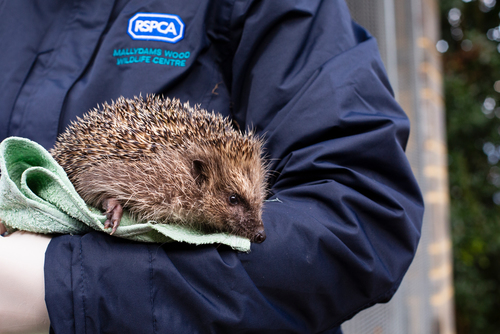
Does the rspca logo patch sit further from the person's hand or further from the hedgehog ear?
the person's hand

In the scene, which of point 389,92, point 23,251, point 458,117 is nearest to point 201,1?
point 389,92

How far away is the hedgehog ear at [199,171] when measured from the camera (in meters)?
1.56

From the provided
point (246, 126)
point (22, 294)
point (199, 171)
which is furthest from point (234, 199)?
point (22, 294)

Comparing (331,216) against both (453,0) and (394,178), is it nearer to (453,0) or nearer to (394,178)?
(394,178)

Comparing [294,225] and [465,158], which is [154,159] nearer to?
[294,225]

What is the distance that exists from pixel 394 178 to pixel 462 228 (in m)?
7.71

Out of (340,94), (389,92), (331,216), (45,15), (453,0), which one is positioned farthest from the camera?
(453,0)

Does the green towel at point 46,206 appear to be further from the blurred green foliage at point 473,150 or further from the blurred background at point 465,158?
the blurred green foliage at point 473,150

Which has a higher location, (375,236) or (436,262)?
(375,236)

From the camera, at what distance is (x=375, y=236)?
1244 millimetres

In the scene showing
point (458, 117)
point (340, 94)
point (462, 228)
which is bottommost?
point (462, 228)

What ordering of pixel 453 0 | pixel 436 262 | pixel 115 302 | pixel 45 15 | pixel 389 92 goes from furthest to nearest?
pixel 453 0, pixel 436 262, pixel 45 15, pixel 389 92, pixel 115 302

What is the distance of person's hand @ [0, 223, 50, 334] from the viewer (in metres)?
1.02

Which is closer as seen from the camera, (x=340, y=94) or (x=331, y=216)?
(x=331, y=216)
